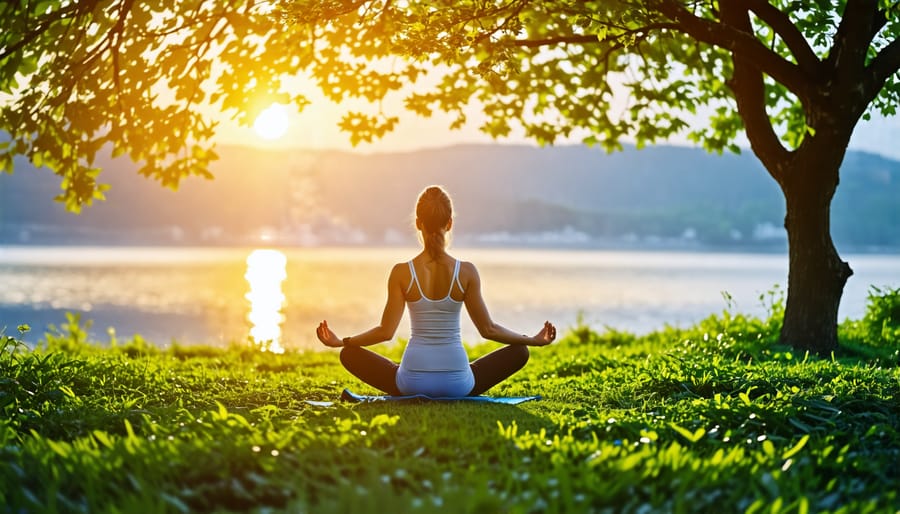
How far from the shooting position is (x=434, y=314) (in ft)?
27.9

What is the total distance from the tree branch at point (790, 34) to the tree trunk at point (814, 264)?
51.9 inches

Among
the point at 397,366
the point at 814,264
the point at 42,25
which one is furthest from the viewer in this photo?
the point at 814,264

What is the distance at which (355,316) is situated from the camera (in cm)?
4541

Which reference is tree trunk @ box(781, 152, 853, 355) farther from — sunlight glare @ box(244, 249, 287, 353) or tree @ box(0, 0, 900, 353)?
sunlight glare @ box(244, 249, 287, 353)

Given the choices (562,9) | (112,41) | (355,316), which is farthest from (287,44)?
(355,316)

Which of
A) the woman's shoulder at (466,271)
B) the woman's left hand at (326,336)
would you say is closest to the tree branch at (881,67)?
the woman's shoulder at (466,271)

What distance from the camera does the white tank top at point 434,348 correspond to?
846 centimetres

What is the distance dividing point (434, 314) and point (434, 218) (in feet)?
3.01

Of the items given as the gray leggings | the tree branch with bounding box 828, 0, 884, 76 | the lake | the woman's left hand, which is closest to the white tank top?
the gray leggings

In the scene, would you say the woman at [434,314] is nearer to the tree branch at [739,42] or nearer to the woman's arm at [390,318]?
the woman's arm at [390,318]

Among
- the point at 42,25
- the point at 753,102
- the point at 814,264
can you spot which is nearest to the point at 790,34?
the point at 753,102

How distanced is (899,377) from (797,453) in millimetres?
4330

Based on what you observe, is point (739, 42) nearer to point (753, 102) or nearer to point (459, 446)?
point (753, 102)

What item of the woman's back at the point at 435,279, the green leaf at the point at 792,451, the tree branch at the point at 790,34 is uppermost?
the tree branch at the point at 790,34
